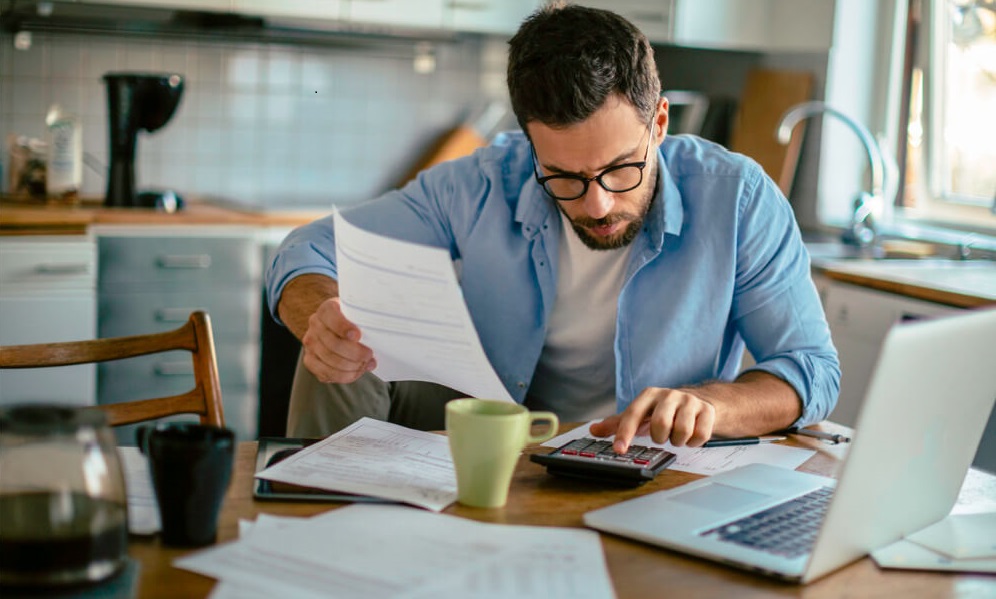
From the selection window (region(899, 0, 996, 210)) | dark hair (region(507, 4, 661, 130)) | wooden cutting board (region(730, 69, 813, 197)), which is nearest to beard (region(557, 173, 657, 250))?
dark hair (region(507, 4, 661, 130))

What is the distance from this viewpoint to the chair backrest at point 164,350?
1.46m

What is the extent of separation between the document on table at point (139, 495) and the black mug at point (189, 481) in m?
0.02

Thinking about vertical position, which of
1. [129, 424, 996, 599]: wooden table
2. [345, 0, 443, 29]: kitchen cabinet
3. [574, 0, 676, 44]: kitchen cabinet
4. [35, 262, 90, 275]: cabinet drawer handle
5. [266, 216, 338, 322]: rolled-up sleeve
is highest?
[574, 0, 676, 44]: kitchen cabinet

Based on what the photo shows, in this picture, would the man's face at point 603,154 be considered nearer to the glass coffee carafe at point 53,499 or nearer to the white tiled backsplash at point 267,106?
the glass coffee carafe at point 53,499

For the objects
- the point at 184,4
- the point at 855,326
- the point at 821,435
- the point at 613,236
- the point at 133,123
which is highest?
the point at 184,4

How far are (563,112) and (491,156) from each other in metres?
0.36

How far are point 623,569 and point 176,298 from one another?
2502 millimetres

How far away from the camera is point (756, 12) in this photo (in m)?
4.11

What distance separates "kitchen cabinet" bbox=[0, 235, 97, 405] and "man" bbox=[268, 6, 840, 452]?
147cm

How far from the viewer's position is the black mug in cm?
93

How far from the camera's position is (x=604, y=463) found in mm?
1188

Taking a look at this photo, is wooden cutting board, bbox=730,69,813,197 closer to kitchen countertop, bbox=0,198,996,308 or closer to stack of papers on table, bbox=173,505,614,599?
kitchen countertop, bbox=0,198,996,308

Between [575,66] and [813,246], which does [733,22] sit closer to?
[813,246]

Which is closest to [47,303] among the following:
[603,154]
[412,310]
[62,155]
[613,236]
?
[62,155]
